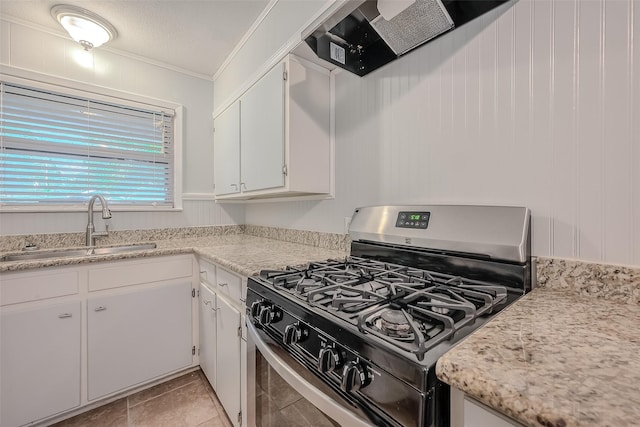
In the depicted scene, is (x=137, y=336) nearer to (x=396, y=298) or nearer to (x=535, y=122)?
(x=396, y=298)

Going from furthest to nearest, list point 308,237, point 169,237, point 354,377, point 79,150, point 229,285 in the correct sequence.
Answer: point 169,237, point 79,150, point 308,237, point 229,285, point 354,377

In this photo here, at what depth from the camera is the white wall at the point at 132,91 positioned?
1929 millimetres

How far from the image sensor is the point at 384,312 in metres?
0.71

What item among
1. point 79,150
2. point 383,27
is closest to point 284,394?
point 383,27

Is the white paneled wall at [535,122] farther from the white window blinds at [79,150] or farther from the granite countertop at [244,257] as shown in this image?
the white window blinds at [79,150]

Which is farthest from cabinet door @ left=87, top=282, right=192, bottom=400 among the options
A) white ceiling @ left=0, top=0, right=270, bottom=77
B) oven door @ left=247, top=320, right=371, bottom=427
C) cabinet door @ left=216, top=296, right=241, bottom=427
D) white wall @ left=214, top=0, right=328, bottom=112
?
white ceiling @ left=0, top=0, right=270, bottom=77

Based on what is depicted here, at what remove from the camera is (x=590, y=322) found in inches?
25.1

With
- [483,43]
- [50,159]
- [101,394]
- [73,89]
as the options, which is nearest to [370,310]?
[483,43]

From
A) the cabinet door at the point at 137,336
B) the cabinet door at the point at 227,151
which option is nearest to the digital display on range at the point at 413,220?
the cabinet door at the point at 227,151

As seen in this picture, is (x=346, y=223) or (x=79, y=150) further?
(x=79, y=150)

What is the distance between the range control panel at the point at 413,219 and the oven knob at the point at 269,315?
0.64 meters

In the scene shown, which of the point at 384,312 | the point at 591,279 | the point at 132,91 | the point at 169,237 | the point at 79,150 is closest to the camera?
the point at 384,312

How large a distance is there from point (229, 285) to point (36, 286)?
1063mm

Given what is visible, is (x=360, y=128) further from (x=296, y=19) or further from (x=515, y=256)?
(x=515, y=256)
